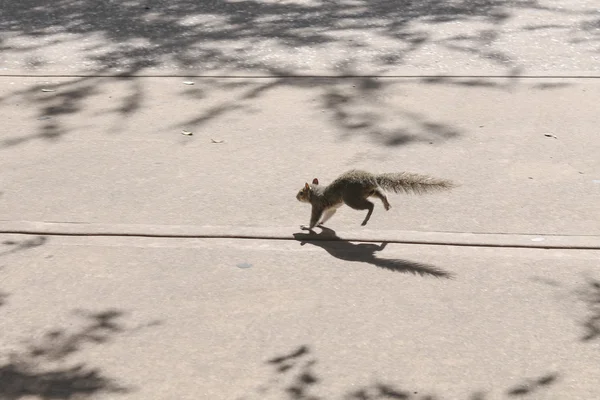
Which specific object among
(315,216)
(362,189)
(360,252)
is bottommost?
(360,252)

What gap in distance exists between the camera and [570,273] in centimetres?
529

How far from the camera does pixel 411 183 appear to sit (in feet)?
19.0

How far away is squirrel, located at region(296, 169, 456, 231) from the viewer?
580 centimetres

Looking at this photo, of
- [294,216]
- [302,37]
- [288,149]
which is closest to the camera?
[294,216]

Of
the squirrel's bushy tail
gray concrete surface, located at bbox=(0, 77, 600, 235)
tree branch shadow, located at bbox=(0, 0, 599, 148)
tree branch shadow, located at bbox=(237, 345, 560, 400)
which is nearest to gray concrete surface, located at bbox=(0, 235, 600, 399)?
tree branch shadow, located at bbox=(237, 345, 560, 400)

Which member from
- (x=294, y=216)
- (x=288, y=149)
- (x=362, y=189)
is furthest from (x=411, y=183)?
(x=288, y=149)

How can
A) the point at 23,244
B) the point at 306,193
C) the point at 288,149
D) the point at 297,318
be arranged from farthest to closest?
the point at 288,149 → the point at 306,193 → the point at 23,244 → the point at 297,318

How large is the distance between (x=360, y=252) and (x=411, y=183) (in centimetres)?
53

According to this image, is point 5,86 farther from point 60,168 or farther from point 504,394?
point 504,394

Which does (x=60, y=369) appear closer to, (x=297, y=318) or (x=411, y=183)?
(x=297, y=318)

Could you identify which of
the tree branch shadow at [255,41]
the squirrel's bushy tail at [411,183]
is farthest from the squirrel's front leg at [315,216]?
the tree branch shadow at [255,41]

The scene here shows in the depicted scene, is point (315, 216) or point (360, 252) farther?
point (315, 216)

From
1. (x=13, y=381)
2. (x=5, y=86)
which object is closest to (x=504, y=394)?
(x=13, y=381)

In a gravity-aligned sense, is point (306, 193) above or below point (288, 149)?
above
